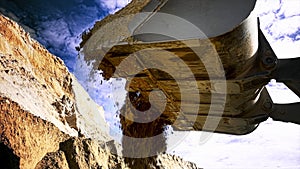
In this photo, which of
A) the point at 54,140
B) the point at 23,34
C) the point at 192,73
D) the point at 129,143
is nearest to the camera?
the point at 192,73

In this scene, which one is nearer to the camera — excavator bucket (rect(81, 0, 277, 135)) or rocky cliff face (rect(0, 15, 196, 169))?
excavator bucket (rect(81, 0, 277, 135))

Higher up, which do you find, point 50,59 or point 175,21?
point 50,59

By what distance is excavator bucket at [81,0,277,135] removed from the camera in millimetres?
1494

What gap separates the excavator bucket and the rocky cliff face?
1.13m

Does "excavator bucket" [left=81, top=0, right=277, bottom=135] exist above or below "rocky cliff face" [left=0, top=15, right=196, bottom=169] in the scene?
below

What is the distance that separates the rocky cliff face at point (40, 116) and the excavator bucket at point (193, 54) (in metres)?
1.13

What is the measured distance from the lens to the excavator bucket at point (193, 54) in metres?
1.49

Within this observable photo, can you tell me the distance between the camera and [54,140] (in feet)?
34.9

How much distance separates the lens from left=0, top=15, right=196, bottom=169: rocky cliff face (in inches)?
309

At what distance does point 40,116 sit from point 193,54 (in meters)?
14.7

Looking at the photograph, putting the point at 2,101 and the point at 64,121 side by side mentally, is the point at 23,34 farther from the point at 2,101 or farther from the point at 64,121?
the point at 2,101

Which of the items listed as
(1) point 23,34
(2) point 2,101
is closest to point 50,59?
(1) point 23,34

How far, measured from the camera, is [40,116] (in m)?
14.9

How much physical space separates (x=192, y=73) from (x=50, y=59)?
21756 mm
